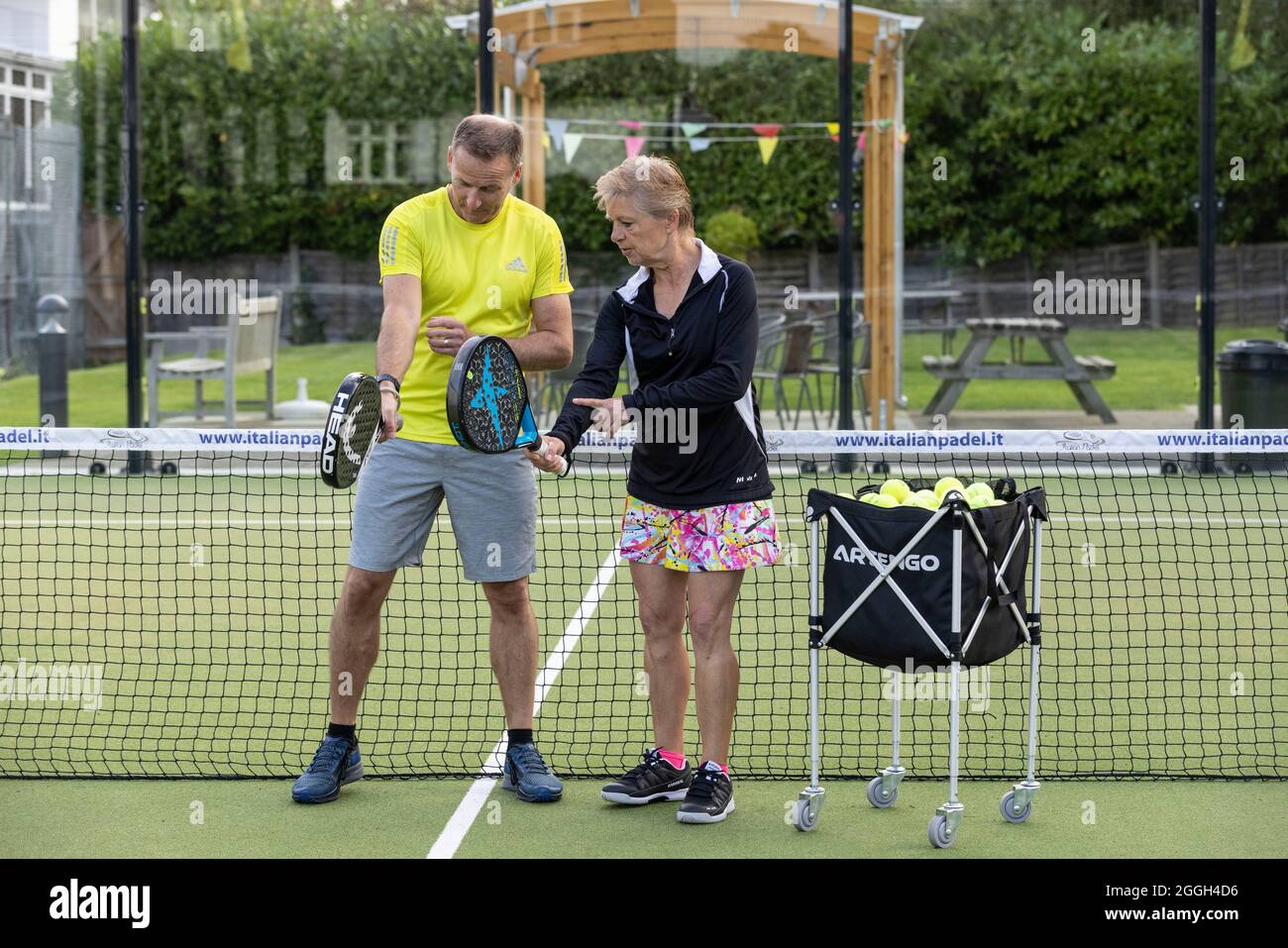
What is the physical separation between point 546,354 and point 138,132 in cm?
838

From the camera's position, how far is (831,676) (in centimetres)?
649

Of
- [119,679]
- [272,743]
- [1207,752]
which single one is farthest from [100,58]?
[1207,752]

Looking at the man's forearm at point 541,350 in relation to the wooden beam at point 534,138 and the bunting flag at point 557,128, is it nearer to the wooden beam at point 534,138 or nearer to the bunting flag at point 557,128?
the wooden beam at point 534,138

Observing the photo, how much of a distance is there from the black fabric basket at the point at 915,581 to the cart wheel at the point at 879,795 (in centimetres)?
45

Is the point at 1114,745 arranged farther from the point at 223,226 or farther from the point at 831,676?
the point at 223,226

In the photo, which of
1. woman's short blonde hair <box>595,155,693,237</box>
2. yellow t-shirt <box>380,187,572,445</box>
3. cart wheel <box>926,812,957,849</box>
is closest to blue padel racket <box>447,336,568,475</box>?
yellow t-shirt <box>380,187,572,445</box>

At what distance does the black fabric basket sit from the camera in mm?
4359

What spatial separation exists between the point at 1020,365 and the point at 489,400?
895 cm

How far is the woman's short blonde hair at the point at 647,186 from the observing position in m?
4.51

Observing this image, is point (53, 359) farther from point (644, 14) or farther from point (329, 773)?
point (329, 773)

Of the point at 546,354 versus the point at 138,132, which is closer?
the point at 546,354

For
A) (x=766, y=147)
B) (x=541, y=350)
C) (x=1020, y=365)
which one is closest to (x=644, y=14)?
(x=766, y=147)
